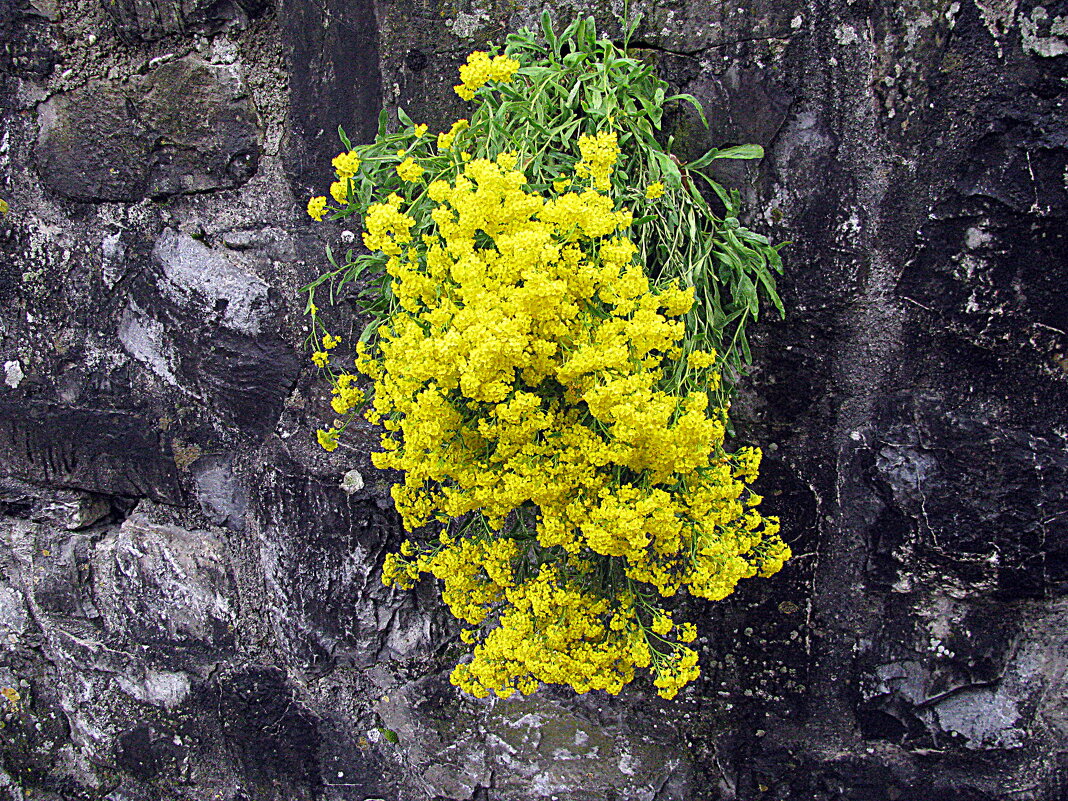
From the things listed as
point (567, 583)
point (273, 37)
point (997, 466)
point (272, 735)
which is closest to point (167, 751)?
point (272, 735)

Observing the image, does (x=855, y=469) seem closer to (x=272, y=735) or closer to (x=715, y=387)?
(x=715, y=387)

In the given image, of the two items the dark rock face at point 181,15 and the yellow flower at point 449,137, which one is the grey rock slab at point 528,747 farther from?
the dark rock face at point 181,15

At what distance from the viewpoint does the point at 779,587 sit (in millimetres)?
1508

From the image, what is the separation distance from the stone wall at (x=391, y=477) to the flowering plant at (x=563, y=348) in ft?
0.51

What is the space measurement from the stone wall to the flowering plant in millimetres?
157

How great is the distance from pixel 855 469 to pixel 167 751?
166 centimetres

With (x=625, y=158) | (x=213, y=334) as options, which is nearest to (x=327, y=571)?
(x=213, y=334)

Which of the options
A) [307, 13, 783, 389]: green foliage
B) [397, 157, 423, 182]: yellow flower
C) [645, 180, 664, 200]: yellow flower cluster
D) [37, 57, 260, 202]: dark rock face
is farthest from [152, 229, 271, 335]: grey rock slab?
[645, 180, 664, 200]: yellow flower cluster

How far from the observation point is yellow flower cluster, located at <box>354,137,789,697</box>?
104 cm

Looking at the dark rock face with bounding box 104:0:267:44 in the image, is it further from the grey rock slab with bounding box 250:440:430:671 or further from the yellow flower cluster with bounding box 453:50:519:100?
the grey rock slab with bounding box 250:440:430:671

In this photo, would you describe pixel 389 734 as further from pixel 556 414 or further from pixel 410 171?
pixel 410 171

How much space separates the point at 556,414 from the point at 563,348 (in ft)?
0.38

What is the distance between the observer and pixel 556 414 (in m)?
1.18

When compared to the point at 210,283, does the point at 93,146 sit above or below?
above
